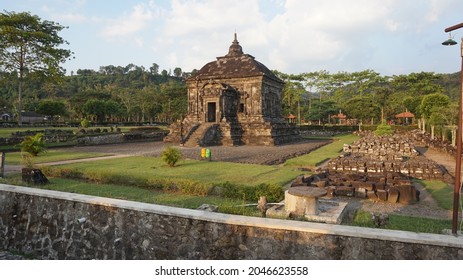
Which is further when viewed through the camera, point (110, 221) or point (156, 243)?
point (110, 221)

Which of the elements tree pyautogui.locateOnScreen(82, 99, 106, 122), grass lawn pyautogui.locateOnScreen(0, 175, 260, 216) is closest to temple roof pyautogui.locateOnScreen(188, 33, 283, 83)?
grass lawn pyautogui.locateOnScreen(0, 175, 260, 216)

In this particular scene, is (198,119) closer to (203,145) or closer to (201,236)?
(203,145)

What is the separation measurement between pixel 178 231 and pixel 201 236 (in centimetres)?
49

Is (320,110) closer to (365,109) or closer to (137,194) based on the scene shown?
(365,109)

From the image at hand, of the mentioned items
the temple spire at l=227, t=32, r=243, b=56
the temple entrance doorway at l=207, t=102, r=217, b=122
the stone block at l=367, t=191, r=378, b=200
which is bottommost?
the stone block at l=367, t=191, r=378, b=200

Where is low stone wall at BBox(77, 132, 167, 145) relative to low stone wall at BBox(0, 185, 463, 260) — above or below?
above

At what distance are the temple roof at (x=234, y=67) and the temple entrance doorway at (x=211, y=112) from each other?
2893 mm

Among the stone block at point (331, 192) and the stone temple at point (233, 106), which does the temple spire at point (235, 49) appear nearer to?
the stone temple at point (233, 106)

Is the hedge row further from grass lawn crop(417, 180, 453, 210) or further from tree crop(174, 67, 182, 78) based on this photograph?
tree crop(174, 67, 182, 78)

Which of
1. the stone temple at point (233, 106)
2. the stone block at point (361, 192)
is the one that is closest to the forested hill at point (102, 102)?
the stone temple at point (233, 106)

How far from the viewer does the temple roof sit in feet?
101

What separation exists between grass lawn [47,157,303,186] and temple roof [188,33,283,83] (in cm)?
1705

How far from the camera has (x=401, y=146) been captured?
20.8m
